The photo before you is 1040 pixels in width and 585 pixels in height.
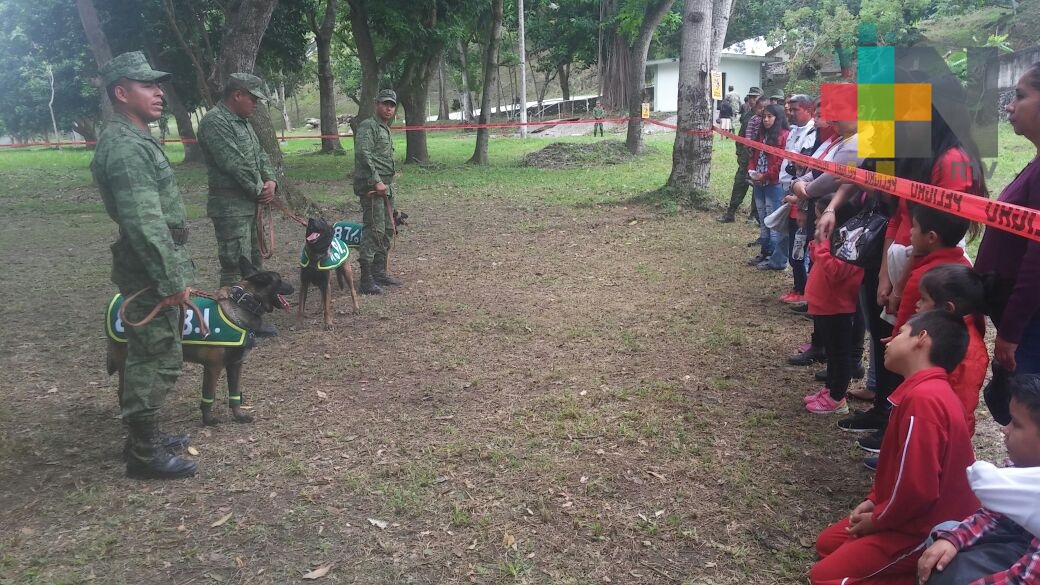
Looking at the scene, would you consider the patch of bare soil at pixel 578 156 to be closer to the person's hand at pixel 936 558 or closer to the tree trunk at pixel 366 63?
the tree trunk at pixel 366 63

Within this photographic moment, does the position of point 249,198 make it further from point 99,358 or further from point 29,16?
point 29,16

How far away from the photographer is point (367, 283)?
22.9 ft

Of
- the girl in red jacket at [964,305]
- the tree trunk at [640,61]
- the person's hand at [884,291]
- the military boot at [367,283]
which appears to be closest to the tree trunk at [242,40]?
the military boot at [367,283]

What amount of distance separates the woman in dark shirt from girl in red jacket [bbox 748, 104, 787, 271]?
14.4 feet

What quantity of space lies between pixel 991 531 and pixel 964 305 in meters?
0.88

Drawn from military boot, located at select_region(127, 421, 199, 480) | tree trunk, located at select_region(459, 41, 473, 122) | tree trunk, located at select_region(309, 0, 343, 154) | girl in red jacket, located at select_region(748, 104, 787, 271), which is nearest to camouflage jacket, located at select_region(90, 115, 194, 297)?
military boot, located at select_region(127, 421, 199, 480)

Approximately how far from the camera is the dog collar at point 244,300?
404cm

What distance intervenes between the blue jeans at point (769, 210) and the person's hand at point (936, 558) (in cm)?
546

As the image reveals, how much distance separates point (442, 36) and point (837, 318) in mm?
14455

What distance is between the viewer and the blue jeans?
284 inches

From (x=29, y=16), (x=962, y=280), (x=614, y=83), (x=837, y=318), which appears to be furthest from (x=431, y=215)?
(x=614, y=83)

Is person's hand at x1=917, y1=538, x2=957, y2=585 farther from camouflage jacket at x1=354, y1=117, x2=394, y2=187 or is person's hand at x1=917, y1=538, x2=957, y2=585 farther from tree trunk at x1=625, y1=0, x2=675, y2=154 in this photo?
tree trunk at x1=625, y1=0, x2=675, y2=154

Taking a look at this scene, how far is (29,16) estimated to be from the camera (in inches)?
770

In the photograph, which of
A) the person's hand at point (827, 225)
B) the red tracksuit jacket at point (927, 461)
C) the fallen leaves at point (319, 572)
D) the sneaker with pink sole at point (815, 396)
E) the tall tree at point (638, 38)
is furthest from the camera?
the tall tree at point (638, 38)
